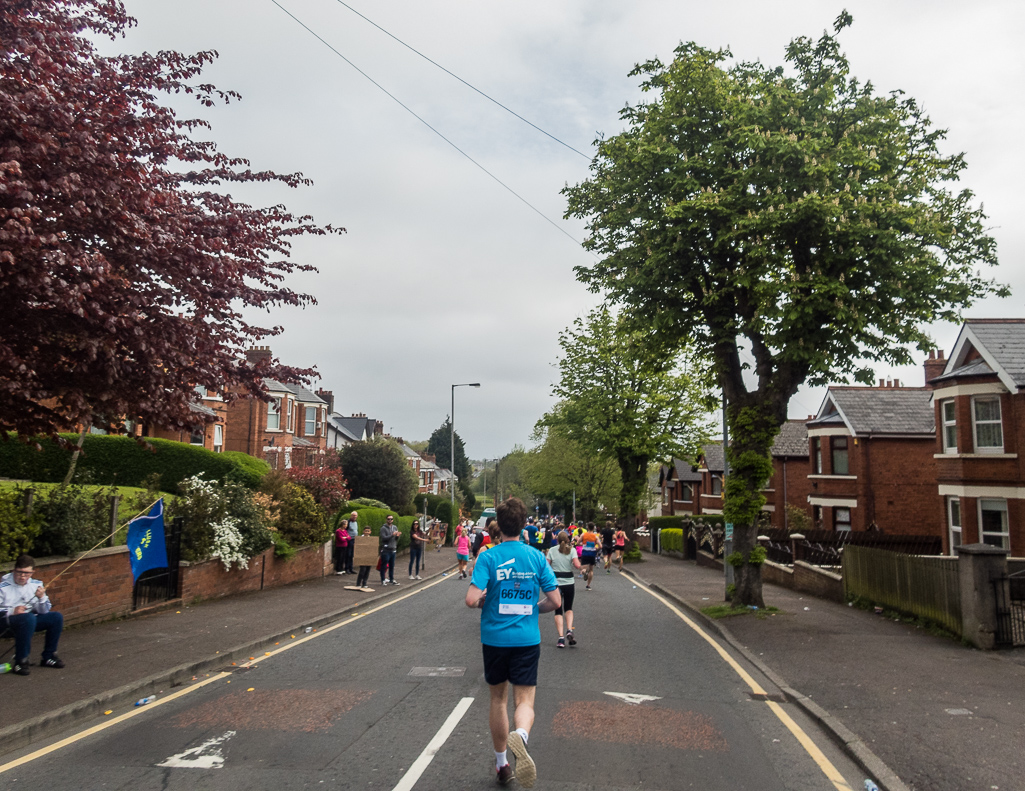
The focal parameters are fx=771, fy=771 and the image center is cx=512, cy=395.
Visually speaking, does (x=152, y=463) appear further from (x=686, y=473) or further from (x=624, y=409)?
(x=686, y=473)

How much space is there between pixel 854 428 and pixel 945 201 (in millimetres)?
21730

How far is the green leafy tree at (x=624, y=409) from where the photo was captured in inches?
1547

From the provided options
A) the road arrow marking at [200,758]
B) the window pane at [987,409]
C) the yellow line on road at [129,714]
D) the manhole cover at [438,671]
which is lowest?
the yellow line on road at [129,714]

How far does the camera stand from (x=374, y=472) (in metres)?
44.9

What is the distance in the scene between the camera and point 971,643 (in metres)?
11.4

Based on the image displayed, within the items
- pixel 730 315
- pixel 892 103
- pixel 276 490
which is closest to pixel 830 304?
pixel 730 315

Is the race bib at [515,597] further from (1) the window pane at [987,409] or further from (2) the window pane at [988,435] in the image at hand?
(1) the window pane at [987,409]

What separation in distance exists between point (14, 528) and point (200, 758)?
6443mm

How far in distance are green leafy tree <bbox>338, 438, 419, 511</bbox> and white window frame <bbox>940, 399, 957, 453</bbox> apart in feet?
97.9

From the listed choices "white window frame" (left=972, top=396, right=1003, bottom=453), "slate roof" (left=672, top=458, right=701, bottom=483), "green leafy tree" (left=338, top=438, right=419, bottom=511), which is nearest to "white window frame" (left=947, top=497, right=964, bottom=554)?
"white window frame" (left=972, top=396, right=1003, bottom=453)

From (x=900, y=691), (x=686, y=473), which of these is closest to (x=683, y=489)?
(x=686, y=473)

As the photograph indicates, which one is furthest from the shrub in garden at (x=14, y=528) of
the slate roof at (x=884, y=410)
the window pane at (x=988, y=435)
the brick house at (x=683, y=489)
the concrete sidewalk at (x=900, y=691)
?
the brick house at (x=683, y=489)

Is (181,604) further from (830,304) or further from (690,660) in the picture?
(830,304)

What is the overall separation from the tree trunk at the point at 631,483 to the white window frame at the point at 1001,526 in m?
19.0
